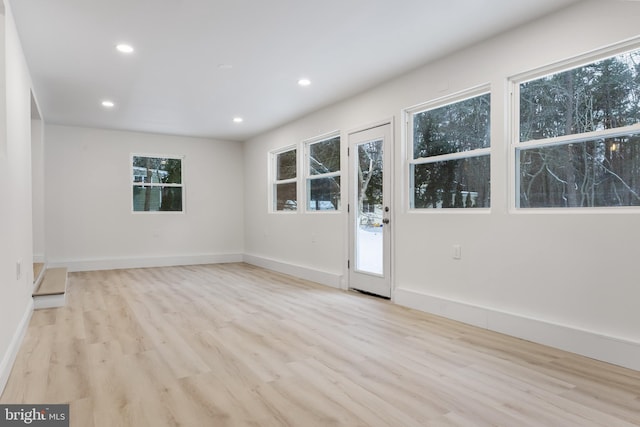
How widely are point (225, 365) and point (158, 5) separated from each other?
2.57 metres

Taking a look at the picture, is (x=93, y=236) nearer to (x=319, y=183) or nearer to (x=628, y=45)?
(x=319, y=183)

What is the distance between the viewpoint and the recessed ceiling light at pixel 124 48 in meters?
3.54

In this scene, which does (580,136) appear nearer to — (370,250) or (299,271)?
(370,250)

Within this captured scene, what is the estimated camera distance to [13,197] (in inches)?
117

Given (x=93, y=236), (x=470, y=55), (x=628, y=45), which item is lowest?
(x=93, y=236)

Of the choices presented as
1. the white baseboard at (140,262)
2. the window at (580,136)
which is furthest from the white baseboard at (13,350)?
the window at (580,136)

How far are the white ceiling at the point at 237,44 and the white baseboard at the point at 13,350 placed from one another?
236 centimetres

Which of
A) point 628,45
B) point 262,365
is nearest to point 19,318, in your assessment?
point 262,365

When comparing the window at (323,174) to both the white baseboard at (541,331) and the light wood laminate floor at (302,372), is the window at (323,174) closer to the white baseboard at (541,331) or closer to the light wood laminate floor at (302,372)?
the light wood laminate floor at (302,372)

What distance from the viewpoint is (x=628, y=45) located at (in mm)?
2633

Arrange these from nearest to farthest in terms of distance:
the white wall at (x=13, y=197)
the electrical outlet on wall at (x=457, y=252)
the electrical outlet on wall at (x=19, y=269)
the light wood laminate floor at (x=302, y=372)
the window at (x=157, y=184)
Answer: the light wood laminate floor at (x=302, y=372) → the white wall at (x=13, y=197) → the electrical outlet on wall at (x=19, y=269) → the electrical outlet on wall at (x=457, y=252) → the window at (x=157, y=184)

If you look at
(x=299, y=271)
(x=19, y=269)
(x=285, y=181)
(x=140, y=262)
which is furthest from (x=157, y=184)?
(x=19, y=269)

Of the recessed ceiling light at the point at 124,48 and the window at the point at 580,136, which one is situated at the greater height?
the recessed ceiling light at the point at 124,48

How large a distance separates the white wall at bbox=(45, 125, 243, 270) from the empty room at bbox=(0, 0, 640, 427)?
1.30 metres
